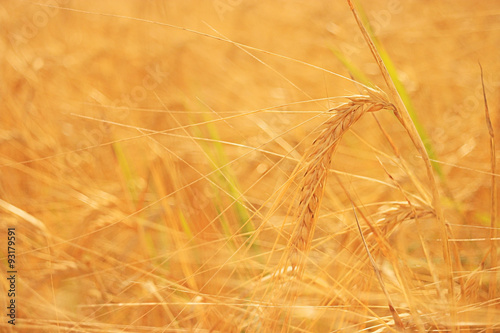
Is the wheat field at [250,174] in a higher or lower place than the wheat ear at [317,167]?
lower

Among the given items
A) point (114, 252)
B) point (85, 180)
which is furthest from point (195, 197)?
point (85, 180)

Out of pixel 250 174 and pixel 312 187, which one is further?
pixel 250 174

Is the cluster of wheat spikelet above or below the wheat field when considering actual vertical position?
above

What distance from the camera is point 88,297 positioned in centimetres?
75

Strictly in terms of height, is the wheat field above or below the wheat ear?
below

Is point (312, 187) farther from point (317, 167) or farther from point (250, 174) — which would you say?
point (250, 174)

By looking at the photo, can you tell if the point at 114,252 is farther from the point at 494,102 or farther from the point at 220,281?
the point at 494,102

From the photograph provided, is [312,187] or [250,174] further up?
[312,187]

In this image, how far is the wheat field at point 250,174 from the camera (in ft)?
1.53

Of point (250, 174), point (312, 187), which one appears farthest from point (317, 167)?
point (250, 174)

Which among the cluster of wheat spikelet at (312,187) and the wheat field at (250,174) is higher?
the cluster of wheat spikelet at (312,187)

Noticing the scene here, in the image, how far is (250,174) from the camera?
1.09m

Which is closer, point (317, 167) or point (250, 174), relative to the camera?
point (317, 167)

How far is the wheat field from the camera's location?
1.53 feet
